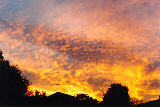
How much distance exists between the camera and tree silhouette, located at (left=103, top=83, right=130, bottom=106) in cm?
8681

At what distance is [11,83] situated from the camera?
6041 centimetres

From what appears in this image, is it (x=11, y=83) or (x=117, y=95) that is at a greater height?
(x=117, y=95)

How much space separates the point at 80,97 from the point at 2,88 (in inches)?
2299

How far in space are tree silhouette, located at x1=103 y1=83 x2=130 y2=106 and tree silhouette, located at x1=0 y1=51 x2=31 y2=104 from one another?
41.9 meters

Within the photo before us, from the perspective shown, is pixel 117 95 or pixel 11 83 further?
pixel 117 95

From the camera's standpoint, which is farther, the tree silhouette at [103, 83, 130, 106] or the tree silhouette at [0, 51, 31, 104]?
the tree silhouette at [103, 83, 130, 106]

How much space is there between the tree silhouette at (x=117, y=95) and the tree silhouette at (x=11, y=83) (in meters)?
41.9

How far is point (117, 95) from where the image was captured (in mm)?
90312

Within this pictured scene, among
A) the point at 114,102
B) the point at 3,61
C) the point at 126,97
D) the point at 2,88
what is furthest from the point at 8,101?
the point at 126,97

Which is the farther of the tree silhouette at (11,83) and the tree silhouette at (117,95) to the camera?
the tree silhouette at (117,95)

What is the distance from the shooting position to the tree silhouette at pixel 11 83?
2257 inches

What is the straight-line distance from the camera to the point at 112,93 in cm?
9269

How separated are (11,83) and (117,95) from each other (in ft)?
170

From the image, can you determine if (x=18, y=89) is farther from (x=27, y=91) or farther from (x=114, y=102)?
(x=114, y=102)
